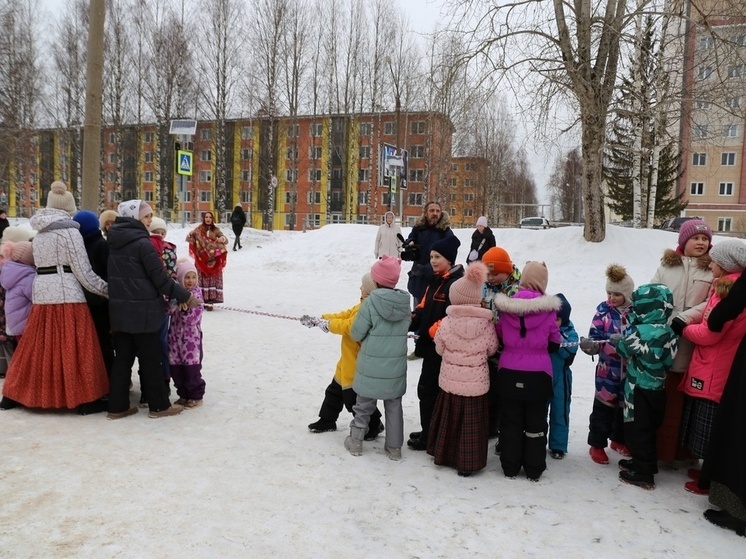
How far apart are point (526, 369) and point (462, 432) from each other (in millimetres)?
640

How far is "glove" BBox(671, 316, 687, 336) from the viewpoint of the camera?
11.9ft

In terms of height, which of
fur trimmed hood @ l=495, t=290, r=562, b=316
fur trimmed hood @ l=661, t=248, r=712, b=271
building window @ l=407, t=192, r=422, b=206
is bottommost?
fur trimmed hood @ l=495, t=290, r=562, b=316

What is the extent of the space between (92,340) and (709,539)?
15.8 ft

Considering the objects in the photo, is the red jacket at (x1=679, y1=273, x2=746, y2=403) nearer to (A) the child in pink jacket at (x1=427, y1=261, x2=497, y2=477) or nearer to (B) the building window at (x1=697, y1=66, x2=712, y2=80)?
(A) the child in pink jacket at (x1=427, y1=261, x2=497, y2=477)

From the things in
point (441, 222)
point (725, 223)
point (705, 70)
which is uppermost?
point (705, 70)

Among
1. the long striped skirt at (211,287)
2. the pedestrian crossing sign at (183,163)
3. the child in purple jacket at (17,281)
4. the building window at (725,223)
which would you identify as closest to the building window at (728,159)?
the building window at (725,223)

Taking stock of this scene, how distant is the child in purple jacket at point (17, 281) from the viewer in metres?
4.96

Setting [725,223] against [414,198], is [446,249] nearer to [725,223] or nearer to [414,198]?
[725,223]

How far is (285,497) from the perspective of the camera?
3.40 m

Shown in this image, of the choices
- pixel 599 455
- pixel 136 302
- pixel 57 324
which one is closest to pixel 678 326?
pixel 599 455

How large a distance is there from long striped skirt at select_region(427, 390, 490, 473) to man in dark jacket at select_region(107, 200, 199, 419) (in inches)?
93.8

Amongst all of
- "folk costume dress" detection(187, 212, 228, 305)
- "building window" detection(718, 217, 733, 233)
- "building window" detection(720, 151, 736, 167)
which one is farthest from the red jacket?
"building window" detection(720, 151, 736, 167)

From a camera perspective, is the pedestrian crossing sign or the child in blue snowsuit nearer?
the child in blue snowsuit

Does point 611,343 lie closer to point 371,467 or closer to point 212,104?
point 371,467
